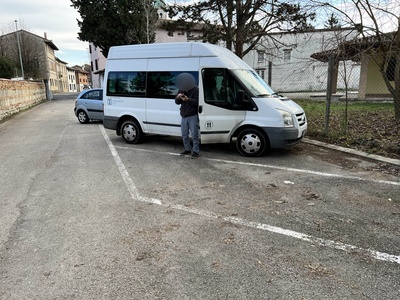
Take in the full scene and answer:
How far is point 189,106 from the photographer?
6.72 metres

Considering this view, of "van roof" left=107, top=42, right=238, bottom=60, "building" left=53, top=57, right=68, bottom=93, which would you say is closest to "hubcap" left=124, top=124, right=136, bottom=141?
"van roof" left=107, top=42, right=238, bottom=60

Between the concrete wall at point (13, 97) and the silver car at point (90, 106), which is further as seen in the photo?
the concrete wall at point (13, 97)

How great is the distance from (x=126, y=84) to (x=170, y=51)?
164 centimetres

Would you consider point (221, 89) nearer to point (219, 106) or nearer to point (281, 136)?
point (219, 106)

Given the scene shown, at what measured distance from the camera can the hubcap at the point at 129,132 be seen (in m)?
8.48

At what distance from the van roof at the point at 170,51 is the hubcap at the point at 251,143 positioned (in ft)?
6.33

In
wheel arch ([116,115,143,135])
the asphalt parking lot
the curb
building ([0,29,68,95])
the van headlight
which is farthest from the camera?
building ([0,29,68,95])

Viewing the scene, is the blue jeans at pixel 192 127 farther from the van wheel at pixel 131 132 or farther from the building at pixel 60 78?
the building at pixel 60 78

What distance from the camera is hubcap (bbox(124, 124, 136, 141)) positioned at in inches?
334

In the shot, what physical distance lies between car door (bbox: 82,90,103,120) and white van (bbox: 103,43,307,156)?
224 inches

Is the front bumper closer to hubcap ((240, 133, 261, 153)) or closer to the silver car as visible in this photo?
hubcap ((240, 133, 261, 153))

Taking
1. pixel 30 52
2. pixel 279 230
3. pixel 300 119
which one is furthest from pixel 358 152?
pixel 30 52

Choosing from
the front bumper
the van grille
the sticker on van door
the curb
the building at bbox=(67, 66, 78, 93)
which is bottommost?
the curb

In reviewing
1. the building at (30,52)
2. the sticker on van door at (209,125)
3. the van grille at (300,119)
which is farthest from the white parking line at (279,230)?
the building at (30,52)
